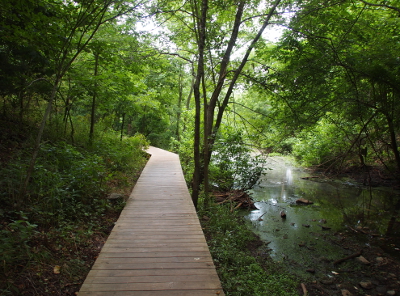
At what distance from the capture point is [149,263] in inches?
118

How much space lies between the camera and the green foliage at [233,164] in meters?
7.80

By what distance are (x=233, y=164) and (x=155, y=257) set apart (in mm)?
5708

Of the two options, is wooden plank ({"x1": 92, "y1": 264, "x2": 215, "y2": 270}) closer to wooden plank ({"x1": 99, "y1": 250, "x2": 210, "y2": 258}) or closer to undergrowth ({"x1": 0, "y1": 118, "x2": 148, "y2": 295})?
wooden plank ({"x1": 99, "y1": 250, "x2": 210, "y2": 258})

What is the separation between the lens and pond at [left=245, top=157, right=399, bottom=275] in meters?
5.14

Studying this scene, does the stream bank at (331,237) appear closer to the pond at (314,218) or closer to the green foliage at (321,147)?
the pond at (314,218)

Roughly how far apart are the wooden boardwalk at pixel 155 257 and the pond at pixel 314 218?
2.30 meters

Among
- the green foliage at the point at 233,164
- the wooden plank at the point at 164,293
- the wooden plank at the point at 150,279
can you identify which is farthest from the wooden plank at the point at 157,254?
the green foliage at the point at 233,164

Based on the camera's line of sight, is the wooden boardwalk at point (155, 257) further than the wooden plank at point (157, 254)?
No

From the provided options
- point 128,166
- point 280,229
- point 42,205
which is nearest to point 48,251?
point 42,205

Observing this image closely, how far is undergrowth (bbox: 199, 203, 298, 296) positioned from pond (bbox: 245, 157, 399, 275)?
19.9 inches

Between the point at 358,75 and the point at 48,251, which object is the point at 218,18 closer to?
the point at 358,75

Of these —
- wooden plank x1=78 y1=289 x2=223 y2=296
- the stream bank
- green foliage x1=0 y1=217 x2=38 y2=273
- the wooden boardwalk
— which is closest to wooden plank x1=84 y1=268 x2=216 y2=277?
the wooden boardwalk

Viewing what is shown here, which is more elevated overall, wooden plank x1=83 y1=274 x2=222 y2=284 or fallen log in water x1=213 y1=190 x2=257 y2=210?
wooden plank x1=83 y1=274 x2=222 y2=284

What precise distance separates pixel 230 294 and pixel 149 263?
119 centimetres
